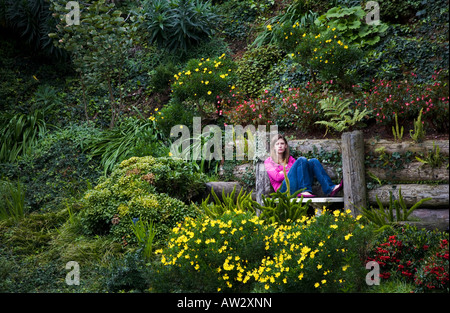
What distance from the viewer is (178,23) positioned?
10516 mm

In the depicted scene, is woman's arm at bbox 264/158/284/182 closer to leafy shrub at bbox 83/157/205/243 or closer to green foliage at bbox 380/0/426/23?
leafy shrub at bbox 83/157/205/243

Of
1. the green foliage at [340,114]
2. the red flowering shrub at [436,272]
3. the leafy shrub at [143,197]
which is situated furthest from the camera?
the green foliage at [340,114]

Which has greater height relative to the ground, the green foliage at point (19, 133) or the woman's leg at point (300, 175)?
the green foliage at point (19, 133)

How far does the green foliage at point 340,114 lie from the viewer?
6465 millimetres

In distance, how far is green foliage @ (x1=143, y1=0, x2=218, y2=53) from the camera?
10484 millimetres

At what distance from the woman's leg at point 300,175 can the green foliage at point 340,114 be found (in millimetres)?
836

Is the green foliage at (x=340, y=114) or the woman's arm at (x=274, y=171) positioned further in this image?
the green foliage at (x=340, y=114)

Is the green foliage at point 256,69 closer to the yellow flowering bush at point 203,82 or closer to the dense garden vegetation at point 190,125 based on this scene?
the dense garden vegetation at point 190,125

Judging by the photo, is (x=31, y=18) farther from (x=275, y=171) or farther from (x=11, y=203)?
(x=275, y=171)

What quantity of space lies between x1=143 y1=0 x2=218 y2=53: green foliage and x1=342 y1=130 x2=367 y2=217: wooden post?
19.8 feet

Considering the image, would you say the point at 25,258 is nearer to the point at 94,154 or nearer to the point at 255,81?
the point at 94,154

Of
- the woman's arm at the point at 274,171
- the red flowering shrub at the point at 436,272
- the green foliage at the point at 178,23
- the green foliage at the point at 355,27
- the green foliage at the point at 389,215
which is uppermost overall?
the green foliage at the point at 178,23

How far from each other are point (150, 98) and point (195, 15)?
7.50ft

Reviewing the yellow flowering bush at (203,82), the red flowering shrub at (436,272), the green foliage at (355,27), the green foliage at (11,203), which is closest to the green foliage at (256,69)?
the yellow flowering bush at (203,82)
